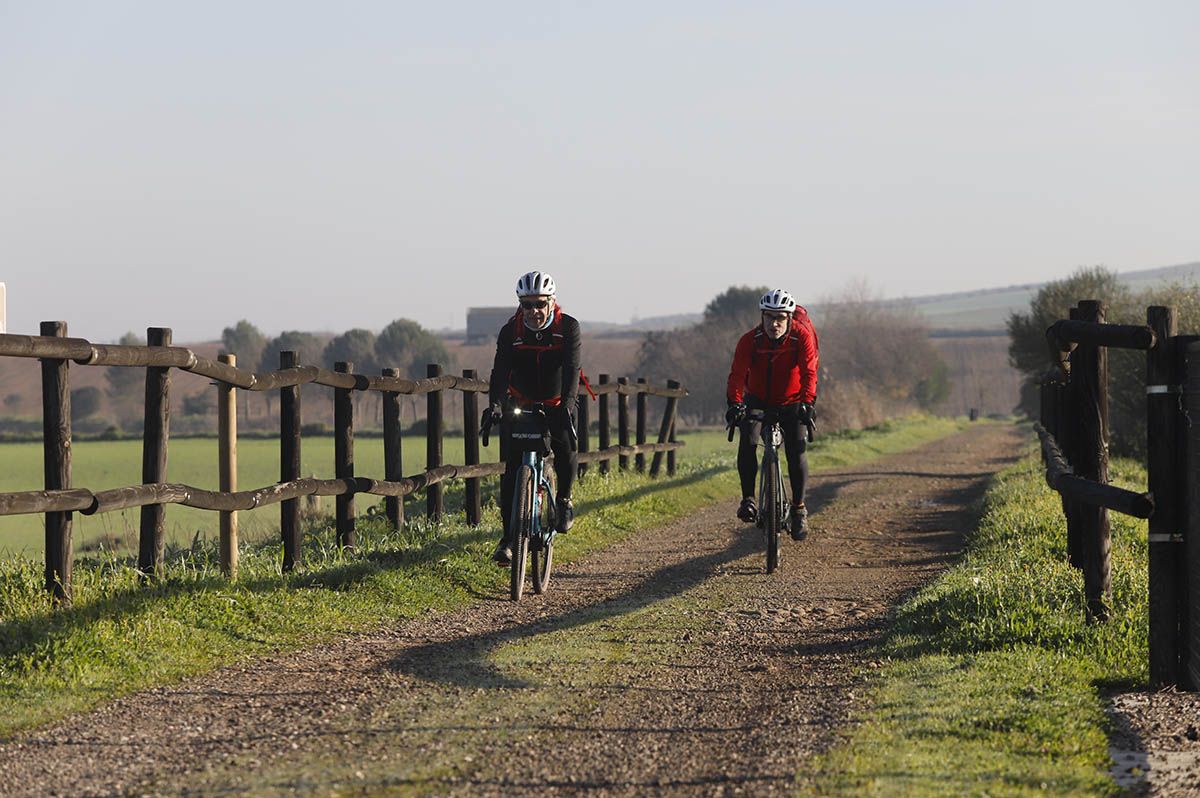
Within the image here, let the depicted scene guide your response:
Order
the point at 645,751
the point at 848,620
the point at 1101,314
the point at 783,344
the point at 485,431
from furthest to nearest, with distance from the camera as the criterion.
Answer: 1. the point at 783,344
2. the point at 485,431
3. the point at 848,620
4. the point at 1101,314
5. the point at 645,751

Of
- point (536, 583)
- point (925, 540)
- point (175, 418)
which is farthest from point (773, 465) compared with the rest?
point (175, 418)

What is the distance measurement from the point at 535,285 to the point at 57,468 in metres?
3.44

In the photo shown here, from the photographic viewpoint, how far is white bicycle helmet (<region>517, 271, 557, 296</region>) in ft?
31.4

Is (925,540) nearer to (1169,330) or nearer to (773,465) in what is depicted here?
(773,465)

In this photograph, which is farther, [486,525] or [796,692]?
[486,525]

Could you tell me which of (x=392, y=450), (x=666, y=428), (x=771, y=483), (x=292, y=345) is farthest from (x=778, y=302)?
(x=292, y=345)

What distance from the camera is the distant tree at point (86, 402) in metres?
99.7

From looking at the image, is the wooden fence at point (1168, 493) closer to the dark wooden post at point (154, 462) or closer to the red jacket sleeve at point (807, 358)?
the red jacket sleeve at point (807, 358)

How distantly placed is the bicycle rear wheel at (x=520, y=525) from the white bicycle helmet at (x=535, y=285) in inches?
49.8

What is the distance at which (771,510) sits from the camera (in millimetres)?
11125

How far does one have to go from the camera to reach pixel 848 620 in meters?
8.73

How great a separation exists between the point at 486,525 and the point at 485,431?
10.5 ft

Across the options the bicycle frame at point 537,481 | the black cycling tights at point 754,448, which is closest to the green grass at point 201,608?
the bicycle frame at point 537,481

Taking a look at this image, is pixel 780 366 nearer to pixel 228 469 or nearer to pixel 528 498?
pixel 528 498
